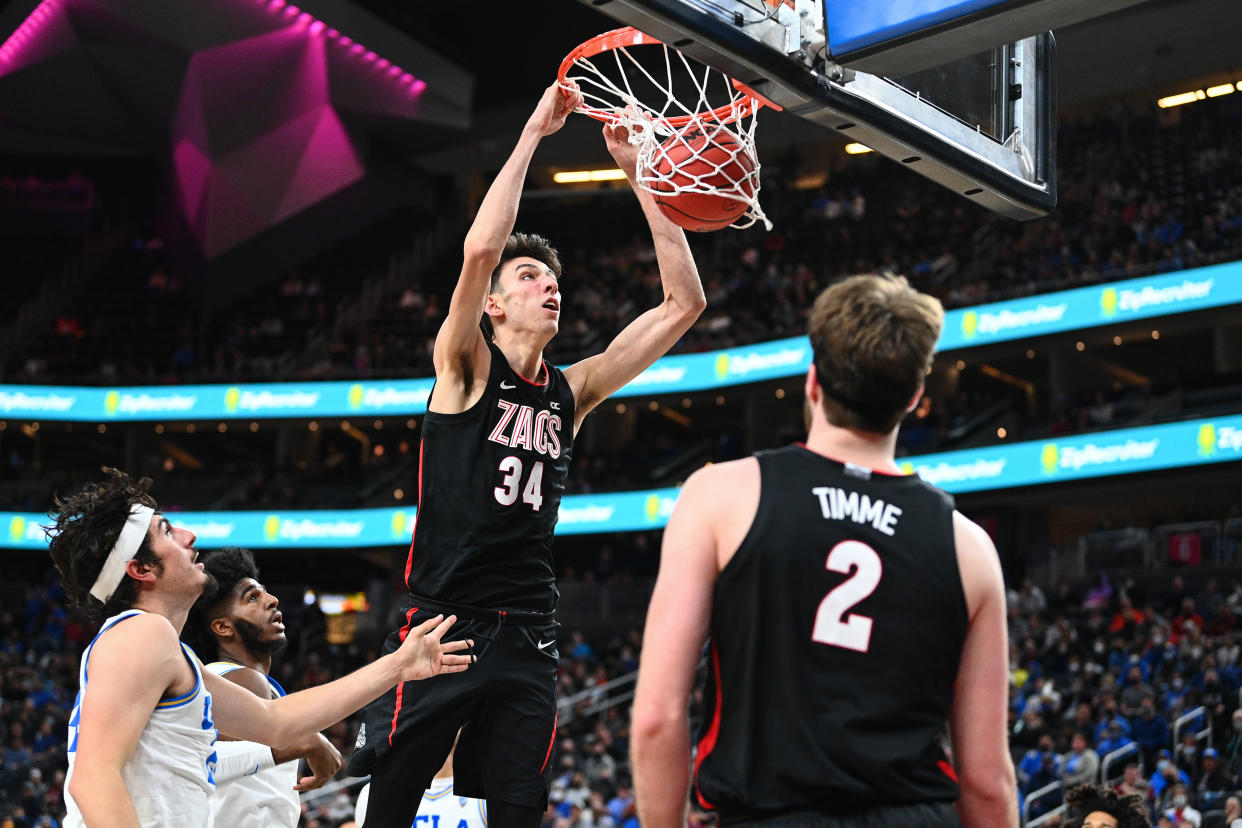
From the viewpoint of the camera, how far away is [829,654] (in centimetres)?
238

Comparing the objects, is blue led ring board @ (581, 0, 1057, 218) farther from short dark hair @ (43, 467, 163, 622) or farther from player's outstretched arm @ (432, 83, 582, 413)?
short dark hair @ (43, 467, 163, 622)

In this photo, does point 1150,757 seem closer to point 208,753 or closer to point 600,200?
point 208,753

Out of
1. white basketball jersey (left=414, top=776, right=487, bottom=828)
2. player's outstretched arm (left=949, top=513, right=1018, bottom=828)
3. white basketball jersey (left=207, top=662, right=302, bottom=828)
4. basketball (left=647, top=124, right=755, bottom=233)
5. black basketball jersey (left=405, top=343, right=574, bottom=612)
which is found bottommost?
white basketball jersey (left=414, top=776, right=487, bottom=828)

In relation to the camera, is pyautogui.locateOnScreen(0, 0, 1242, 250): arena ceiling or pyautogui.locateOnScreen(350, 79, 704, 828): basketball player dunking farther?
pyautogui.locateOnScreen(0, 0, 1242, 250): arena ceiling

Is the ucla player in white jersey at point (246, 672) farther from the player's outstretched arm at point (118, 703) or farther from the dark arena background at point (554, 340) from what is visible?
the dark arena background at point (554, 340)

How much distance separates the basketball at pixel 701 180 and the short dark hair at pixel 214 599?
1.88 m

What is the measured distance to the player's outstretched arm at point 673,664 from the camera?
2.40 metres

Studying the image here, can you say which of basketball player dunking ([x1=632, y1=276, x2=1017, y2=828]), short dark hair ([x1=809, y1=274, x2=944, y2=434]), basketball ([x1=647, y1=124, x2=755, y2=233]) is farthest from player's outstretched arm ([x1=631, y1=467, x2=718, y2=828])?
basketball ([x1=647, y1=124, x2=755, y2=233])

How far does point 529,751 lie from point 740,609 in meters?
1.70

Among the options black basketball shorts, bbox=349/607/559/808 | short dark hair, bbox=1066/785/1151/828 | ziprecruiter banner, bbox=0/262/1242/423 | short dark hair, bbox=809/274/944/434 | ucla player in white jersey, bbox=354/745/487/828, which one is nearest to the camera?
short dark hair, bbox=809/274/944/434

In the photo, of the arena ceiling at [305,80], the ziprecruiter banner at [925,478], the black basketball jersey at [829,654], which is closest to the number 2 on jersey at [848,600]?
the black basketball jersey at [829,654]

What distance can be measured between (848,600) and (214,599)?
9.72ft

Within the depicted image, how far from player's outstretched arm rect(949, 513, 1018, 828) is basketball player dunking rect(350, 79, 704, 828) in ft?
5.55

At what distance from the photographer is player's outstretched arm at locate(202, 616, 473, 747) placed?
12.2ft
